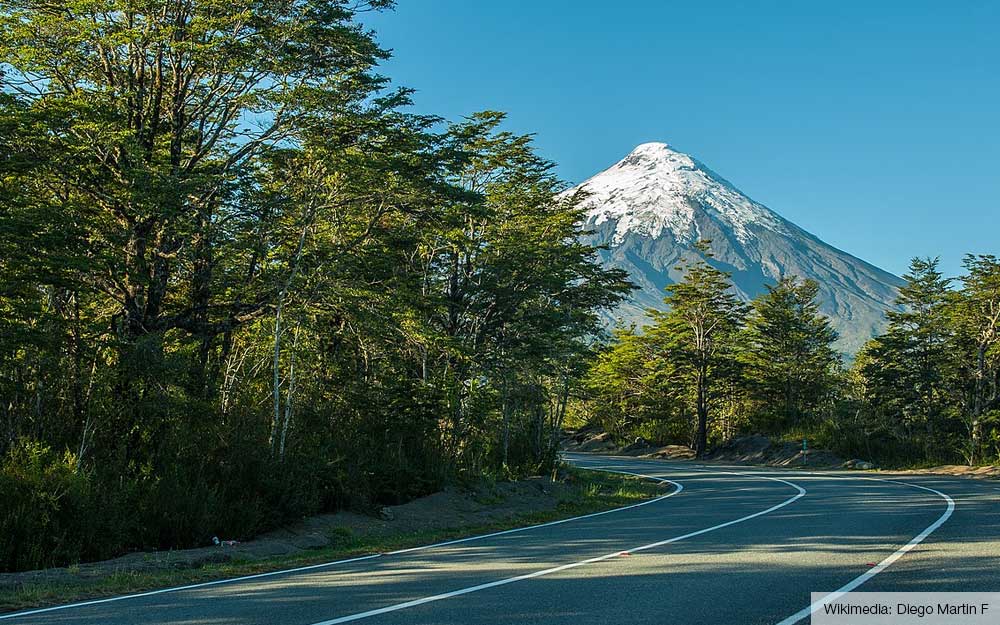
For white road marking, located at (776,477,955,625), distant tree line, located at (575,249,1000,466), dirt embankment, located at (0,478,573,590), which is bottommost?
dirt embankment, located at (0,478,573,590)

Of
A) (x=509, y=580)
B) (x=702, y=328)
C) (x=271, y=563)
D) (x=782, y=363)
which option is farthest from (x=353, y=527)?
(x=782, y=363)

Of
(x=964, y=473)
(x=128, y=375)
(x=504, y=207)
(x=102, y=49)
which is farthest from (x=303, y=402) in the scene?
(x=964, y=473)

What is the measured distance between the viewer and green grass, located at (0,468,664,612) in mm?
8883

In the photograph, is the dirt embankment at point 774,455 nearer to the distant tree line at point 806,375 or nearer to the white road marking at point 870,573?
the distant tree line at point 806,375

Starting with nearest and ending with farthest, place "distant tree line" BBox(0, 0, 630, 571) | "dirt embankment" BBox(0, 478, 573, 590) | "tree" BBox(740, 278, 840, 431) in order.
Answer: "dirt embankment" BBox(0, 478, 573, 590) → "distant tree line" BBox(0, 0, 630, 571) → "tree" BBox(740, 278, 840, 431)

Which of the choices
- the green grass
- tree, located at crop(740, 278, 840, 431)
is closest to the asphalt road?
the green grass

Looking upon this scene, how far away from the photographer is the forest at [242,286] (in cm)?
1331

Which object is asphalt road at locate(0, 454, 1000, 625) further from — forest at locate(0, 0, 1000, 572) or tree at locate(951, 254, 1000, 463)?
tree at locate(951, 254, 1000, 463)

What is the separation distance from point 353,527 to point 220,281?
665 cm

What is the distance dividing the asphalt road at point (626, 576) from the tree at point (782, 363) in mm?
34089

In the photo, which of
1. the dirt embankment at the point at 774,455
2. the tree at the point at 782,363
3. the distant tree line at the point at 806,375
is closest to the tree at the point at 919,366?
the distant tree line at the point at 806,375

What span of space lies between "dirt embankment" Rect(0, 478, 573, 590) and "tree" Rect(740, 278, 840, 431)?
29.0 m

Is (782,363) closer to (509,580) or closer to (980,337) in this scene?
(980,337)

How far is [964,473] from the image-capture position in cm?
3075
